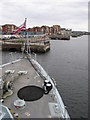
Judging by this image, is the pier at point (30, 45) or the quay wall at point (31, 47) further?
the pier at point (30, 45)

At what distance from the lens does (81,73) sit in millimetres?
Result: 28938

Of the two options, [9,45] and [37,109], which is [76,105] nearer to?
[37,109]

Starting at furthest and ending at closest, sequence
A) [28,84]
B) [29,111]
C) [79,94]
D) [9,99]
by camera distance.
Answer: [79,94], [28,84], [9,99], [29,111]

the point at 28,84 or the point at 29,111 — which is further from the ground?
the point at 28,84

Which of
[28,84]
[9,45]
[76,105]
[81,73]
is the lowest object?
[76,105]

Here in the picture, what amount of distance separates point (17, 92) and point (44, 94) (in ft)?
7.05

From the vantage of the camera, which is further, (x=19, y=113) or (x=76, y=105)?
(x=76, y=105)

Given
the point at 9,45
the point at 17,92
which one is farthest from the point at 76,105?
the point at 9,45

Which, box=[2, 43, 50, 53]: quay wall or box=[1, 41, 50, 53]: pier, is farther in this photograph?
box=[1, 41, 50, 53]: pier

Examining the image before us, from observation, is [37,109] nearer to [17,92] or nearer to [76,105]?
[17,92]

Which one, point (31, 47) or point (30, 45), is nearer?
point (31, 47)

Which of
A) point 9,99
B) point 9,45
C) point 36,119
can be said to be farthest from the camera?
point 9,45

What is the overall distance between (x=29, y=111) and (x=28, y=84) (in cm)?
395

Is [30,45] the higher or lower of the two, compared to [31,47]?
higher
